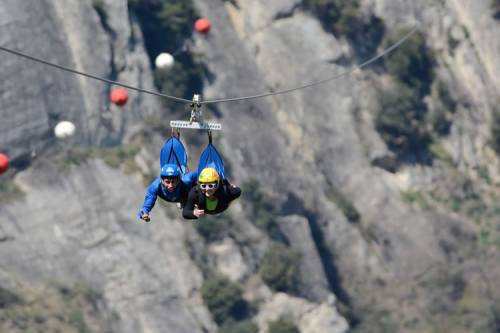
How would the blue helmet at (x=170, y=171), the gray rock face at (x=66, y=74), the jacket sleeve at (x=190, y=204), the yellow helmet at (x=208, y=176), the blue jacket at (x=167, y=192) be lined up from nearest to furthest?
the yellow helmet at (x=208, y=176)
the blue helmet at (x=170, y=171)
the jacket sleeve at (x=190, y=204)
the blue jacket at (x=167, y=192)
the gray rock face at (x=66, y=74)

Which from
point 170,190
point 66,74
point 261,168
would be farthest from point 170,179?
point 261,168

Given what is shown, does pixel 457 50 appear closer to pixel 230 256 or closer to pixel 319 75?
pixel 319 75

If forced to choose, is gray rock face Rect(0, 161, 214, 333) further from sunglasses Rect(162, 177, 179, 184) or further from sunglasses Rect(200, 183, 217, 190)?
sunglasses Rect(200, 183, 217, 190)

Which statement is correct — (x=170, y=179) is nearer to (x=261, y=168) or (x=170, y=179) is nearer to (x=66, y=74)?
(x=66, y=74)

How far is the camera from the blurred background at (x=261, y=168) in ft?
202

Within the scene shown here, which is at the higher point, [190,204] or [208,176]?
[208,176]

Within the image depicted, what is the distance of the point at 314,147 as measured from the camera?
74688 millimetres

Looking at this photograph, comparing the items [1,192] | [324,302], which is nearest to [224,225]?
[324,302]

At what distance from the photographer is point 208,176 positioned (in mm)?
28328

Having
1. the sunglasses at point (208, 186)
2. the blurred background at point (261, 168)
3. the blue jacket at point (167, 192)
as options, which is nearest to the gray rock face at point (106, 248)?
the blurred background at point (261, 168)

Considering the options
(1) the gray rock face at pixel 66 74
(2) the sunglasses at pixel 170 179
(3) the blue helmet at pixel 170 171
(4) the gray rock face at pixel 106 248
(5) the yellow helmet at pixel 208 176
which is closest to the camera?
(5) the yellow helmet at pixel 208 176

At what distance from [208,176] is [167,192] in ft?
5.42

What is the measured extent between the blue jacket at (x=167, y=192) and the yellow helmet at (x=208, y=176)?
1233 millimetres

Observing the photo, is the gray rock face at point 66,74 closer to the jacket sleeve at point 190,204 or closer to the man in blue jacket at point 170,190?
the man in blue jacket at point 170,190
